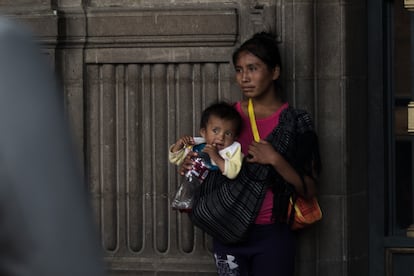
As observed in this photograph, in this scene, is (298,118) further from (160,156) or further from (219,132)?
(160,156)

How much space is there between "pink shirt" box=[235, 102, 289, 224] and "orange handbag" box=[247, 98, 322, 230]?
0.08ft

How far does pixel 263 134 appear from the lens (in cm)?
680

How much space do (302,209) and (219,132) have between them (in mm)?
718

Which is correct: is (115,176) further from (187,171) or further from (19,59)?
(19,59)

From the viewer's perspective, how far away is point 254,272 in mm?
6707

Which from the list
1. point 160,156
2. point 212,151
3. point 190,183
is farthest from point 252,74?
point 160,156

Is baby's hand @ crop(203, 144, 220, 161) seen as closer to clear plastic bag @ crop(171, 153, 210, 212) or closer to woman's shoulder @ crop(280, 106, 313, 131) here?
clear plastic bag @ crop(171, 153, 210, 212)

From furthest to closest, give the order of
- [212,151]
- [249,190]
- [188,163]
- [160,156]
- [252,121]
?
[160,156]
[252,121]
[188,163]
[249,190]
[212,151]

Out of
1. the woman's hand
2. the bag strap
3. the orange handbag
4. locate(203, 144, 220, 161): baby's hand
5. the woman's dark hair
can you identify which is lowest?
the orange handbag

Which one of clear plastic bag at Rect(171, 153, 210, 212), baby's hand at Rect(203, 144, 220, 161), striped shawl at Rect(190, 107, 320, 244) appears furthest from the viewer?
clear plastic bag at Rect(171, 153, 210, 212)

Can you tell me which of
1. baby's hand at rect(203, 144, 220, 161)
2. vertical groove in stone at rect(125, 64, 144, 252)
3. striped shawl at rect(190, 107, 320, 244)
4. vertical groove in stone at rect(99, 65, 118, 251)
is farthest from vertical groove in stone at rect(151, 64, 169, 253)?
baby's hand at rect(203, 144, 220, 161)

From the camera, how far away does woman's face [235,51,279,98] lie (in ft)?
22.1

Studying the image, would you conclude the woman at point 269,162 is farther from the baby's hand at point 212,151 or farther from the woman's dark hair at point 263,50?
the baby's hand at point 212,151

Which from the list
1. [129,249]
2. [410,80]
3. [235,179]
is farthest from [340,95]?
[129,249]
